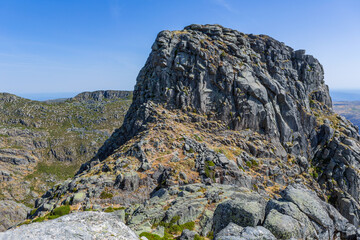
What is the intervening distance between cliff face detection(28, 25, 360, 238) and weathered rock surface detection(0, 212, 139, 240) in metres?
20.6

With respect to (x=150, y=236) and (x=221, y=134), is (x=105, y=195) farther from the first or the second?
(x=221, y=134)

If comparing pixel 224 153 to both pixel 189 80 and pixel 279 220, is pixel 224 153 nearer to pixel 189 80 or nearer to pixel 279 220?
pixel 189 80

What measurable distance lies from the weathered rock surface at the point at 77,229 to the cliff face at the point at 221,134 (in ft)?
67.5

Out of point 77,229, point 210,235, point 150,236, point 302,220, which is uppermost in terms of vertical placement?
point 77,229

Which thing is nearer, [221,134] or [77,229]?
[77,229]

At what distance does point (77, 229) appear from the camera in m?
11.7

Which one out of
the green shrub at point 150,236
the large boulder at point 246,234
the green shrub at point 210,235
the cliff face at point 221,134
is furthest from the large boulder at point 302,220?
the green shrub at point 150,236

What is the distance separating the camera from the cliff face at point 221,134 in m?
40.8

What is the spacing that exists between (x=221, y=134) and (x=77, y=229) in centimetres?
5010

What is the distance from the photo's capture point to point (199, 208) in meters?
30.3

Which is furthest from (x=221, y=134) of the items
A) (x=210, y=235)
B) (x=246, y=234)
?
(x=246, y=234)

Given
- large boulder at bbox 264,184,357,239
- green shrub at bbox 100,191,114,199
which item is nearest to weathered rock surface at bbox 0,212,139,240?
large boulder at bbox 264,184,357,239

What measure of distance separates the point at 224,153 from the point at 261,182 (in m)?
10.7

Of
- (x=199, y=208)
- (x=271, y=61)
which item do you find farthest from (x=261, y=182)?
(x=271, y=61)
